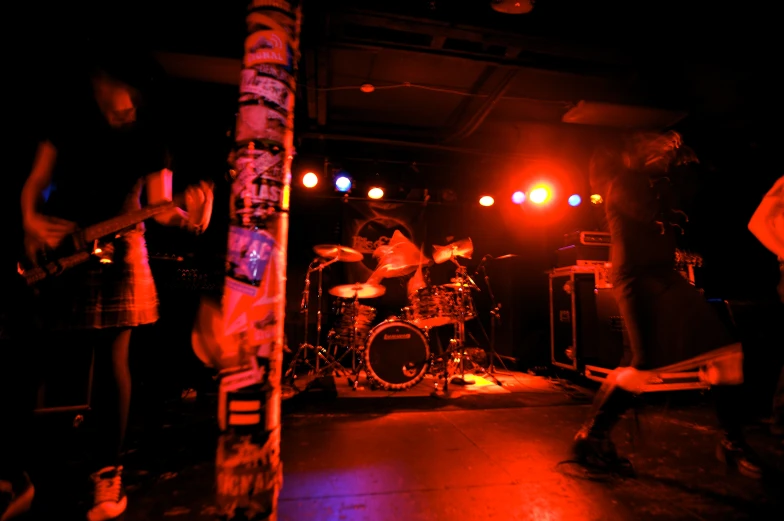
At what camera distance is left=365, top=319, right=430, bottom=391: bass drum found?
4.70 metres

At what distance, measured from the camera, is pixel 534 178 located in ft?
23.9

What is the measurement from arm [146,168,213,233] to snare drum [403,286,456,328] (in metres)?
3.59

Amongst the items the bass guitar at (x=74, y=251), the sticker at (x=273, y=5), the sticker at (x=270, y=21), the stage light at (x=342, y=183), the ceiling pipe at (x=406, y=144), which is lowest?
the bass guitar at (x=74, y=251)

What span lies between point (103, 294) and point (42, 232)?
0.43m

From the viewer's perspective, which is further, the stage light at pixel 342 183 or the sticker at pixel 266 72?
the stage light at pixel 342 183

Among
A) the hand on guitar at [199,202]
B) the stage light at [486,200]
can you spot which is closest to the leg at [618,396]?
the hand on guitar at [199,202]

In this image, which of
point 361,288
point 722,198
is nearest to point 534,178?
point 722,198

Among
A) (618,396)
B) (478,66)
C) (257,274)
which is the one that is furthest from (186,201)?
(478,66)

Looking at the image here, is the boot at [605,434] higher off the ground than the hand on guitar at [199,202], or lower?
lower

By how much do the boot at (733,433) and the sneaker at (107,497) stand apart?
3.66 metres

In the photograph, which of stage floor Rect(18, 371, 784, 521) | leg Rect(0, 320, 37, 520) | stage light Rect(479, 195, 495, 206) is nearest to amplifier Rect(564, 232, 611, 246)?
stage light Rect(479, 195, 495, 206)

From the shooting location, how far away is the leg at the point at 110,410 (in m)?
1.85

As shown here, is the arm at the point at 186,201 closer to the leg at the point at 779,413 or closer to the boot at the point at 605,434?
the boot at the point at 605,434

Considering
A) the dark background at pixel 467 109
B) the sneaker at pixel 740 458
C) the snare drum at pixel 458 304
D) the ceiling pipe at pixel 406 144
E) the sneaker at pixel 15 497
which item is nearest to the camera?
the sneaker at pixel 15 497
